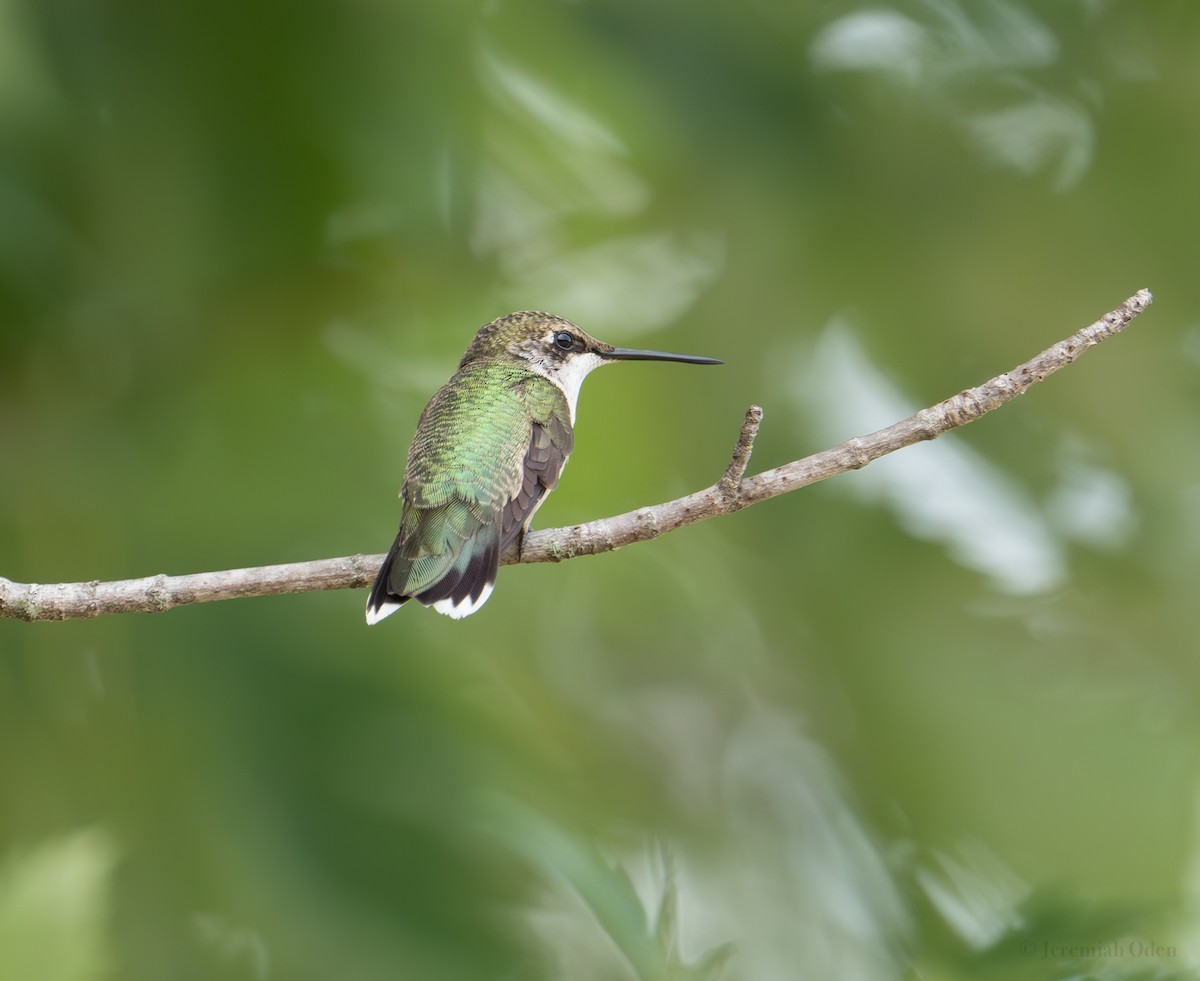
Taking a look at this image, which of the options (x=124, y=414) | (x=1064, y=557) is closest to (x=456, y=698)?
(x=124, y=414)

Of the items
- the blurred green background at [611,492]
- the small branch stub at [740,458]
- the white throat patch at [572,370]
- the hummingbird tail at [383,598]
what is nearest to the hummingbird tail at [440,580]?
the hummingbird tail at [383,598]

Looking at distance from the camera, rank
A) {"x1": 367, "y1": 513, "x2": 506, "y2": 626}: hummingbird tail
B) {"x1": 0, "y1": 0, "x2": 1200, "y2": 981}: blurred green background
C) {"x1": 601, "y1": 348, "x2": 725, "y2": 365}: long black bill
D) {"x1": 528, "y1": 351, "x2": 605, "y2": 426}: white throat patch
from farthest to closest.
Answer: {"x1": 0, "y1": 0, "x2": 1200, "y2": 981}: blurred green background < {"x1": 528, "y1": 351, "x2": 605, "y2": 426}: white throat patch < {"x1": 601, "y1": 348, "x2": 725, "y2": 365}: long black bill < {"x1": 367, "y1": 513, "x2": 506, "y2": 626}: hummingbird tail

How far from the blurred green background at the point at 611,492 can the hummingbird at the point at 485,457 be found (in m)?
0.50

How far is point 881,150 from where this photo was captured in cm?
387

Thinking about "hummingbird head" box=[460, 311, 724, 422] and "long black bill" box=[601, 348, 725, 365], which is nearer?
"long black bill" box=[601, 348, 725, 365]

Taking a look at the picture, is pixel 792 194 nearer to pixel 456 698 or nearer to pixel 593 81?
pixel 593 81

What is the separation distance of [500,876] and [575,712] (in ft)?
1.83

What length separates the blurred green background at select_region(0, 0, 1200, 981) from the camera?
3.13 meters

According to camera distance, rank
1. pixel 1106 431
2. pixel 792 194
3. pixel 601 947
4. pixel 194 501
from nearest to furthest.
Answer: pixel 601 947 < pixel 194 501 < pixel 1106 431 < pixel 792 194

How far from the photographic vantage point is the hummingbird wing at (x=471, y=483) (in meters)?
1.94

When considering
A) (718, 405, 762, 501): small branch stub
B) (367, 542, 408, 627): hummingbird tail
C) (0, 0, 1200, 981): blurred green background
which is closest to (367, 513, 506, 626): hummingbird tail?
(367, 542, 408, 627): hummingbird tail

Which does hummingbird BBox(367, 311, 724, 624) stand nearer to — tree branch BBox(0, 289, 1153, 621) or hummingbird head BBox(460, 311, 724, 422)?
hummingbird head BBox(460, 311, 724, 422)

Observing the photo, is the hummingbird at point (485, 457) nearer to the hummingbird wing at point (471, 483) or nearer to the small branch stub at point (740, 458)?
the hummingbird wing at point (471, 483)

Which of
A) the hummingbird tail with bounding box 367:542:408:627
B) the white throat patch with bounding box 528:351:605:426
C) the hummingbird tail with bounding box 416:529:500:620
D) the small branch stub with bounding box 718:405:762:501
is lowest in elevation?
the white throat patch with bounding box 528:351:605:426
